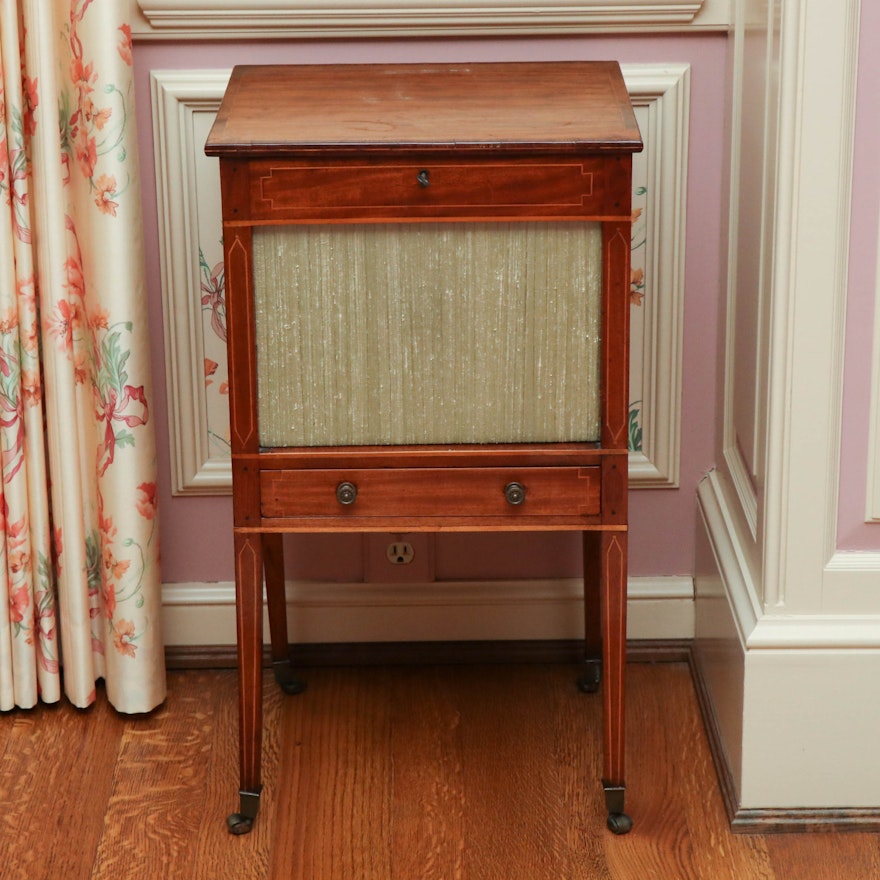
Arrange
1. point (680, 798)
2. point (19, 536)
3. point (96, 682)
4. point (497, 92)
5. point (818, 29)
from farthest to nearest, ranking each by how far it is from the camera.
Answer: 1. point (96, 682)
2. point (19, 536)
3. point (680, 798)
4. point (497, 92)
5. point (818, 29)

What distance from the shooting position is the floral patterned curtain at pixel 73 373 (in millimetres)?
1936

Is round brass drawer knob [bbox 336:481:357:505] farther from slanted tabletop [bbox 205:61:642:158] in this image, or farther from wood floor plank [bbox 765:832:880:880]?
wood floor plank [bbox 765:832:880:880]

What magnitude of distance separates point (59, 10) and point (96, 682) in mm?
1059

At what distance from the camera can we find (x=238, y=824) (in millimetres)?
1869

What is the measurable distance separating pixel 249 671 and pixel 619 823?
55 centimetres

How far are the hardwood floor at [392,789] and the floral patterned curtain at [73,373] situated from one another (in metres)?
0.12

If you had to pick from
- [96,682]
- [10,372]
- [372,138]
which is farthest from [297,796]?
[372,138]

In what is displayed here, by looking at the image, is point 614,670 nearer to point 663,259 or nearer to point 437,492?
point 437,492

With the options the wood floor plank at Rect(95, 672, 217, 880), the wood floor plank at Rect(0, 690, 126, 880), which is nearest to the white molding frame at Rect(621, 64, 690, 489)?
the wood floor plank at Rect(95, 672, 217, 880)

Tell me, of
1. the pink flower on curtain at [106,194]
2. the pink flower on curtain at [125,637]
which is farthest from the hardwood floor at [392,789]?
the pink flower on curtain at [106,194]

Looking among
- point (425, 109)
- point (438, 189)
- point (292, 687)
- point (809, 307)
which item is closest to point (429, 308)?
point (438, 189)

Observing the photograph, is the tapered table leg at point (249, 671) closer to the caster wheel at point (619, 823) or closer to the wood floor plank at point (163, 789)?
the wood floor plank at point (163, 789)

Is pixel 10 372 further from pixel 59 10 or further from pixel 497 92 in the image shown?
pixel 497 92

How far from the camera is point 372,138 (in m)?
1.62
